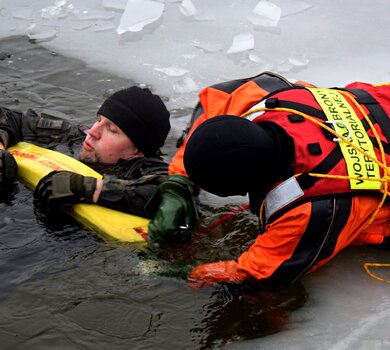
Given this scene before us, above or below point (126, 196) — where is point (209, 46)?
above

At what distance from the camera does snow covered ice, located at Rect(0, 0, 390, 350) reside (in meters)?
5.48

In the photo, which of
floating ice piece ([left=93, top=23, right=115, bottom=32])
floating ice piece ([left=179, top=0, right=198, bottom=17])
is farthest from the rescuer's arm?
floating ice piece ([left=93, top=23, right=115, bottom=32])

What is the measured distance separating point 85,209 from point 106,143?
574 mm

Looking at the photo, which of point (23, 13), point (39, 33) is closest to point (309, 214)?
point (39, 33)

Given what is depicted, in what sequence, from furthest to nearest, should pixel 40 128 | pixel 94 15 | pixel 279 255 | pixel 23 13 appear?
pixel 23 13, pixel 94 15, pixel 40 128, pixel 279 255

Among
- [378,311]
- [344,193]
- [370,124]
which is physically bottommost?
[378,311]

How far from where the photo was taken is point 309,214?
2.42 metres

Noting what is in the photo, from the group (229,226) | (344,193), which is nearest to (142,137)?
(229,226)

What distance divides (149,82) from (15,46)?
1775 mm

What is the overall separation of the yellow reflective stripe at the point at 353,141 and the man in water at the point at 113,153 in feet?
3.65

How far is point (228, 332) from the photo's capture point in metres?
2.57

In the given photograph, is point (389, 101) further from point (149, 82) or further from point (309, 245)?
point (149, 82)

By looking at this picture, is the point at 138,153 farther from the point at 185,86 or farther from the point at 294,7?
the point at 294,7

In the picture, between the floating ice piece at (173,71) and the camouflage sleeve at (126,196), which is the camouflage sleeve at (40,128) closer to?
the camouflage sleeve at (126,196)
